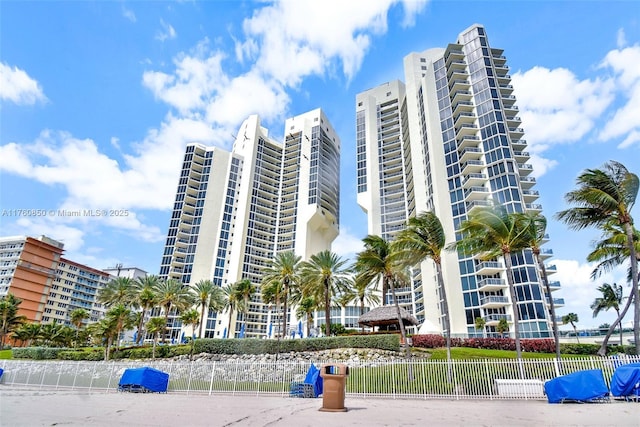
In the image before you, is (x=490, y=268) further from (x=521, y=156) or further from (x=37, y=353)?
(x=37, y=353)

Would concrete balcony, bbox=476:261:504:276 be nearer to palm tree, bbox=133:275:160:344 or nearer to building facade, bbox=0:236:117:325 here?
palm tree, bbox=133:275:160:344

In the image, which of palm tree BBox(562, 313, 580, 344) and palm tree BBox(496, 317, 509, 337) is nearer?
palm tree BBox(496, 317, 509, 337)

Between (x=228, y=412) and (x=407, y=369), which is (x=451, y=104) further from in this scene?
(x=228, y=412)

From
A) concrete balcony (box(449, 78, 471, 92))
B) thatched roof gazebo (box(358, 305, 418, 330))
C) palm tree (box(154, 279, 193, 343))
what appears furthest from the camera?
concrete balcony (box(449, 78, 471, 92))

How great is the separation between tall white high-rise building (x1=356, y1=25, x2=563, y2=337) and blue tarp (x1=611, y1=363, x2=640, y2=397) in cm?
2998

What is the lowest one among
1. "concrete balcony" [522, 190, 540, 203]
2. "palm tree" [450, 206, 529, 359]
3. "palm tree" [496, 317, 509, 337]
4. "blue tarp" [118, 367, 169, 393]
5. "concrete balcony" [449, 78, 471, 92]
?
"blue tarp" [118, 367, 169, 393]

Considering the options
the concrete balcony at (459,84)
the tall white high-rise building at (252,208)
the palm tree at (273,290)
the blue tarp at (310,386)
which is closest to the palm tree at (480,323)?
the palm tree at (273,290)

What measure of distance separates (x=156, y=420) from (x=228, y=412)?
2.45 m

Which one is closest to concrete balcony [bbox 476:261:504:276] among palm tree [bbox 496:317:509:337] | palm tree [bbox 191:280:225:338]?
palm tree [bbox 496:317:509:337]

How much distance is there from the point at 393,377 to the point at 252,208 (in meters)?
68.6

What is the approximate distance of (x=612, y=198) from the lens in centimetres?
1956

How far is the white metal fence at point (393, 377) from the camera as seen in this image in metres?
14.5

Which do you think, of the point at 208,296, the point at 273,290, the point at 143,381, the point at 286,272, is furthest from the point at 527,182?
the point at 143,381

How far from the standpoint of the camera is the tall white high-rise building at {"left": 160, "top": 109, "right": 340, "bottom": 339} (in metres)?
72.5
